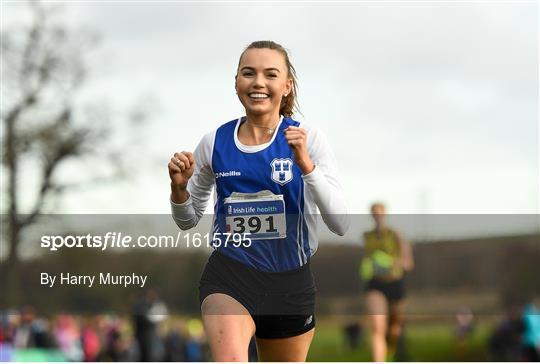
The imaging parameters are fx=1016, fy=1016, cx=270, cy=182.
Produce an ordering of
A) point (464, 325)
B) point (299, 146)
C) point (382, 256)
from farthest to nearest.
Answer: point (464, 325) < point (382, 256) < point (299, 146)

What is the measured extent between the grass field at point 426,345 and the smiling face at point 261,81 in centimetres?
1156

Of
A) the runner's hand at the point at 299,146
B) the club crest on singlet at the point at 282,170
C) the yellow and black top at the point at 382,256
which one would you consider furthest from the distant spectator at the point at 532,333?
the runner's hand at the point at 299,146

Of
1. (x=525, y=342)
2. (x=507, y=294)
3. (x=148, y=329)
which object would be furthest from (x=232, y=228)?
(x=507, y=294)

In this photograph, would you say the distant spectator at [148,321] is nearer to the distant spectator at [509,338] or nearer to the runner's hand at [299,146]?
the distant spectator at [509,338]

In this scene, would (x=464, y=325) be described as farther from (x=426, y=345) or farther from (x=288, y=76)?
(x=288, y=76)

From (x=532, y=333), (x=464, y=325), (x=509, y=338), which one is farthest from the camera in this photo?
(x=464, y=325)

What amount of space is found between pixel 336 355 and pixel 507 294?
3956 millimetres

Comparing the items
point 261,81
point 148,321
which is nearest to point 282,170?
point 261,81

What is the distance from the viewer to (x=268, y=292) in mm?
4859

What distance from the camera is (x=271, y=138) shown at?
4.92 m

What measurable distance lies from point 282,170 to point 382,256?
18.2 feet

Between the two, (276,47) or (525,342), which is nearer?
(276,47)

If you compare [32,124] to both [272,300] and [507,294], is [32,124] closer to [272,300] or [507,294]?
[507,294]

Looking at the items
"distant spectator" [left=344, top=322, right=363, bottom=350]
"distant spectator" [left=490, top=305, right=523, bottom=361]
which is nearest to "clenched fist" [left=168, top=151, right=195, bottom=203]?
"distant spectator" [left=490, top=305, right=523, bottom=361]
